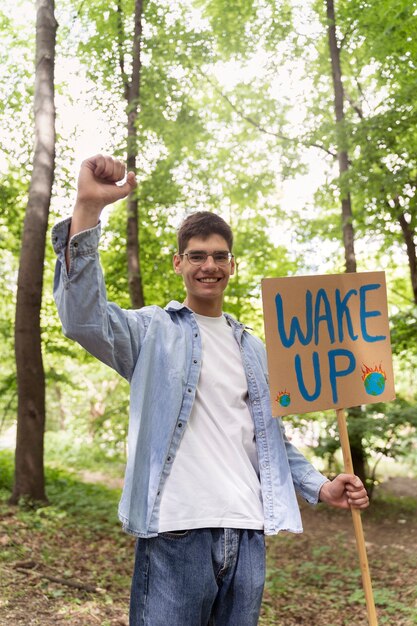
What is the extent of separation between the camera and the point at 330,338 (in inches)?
98.1

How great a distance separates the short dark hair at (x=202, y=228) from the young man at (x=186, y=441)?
1 cm

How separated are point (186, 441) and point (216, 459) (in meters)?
0.10

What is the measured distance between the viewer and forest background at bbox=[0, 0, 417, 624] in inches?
313

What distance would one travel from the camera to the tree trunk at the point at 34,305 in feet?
25.0

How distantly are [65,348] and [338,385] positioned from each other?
988 cm

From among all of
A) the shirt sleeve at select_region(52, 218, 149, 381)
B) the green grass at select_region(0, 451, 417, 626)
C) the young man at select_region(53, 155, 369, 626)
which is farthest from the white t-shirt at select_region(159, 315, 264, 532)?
the green grass at select_region(0, 451, 417, 626)

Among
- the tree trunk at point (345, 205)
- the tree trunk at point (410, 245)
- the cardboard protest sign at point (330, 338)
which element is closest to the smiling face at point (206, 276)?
the cardboard protest sign at point (330, 338)

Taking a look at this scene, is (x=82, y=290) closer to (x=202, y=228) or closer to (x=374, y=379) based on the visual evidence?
(x=202, y=228)

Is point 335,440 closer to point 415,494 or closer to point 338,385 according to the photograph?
point 415,494

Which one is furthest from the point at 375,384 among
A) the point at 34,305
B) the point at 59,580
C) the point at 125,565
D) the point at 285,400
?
the point at 34,305

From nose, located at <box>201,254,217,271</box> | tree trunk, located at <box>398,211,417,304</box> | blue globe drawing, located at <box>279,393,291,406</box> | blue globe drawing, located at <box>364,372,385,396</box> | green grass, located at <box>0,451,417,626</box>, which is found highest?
tree trunk, located at <box>398,211,417,304</box>

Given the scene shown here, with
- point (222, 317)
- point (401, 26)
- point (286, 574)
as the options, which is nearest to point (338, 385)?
point (222, 317)

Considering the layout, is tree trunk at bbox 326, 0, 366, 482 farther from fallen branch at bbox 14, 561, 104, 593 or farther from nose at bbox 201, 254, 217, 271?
nose at bbox 201, 254, 217, 271

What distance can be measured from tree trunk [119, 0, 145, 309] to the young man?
7.34 m
